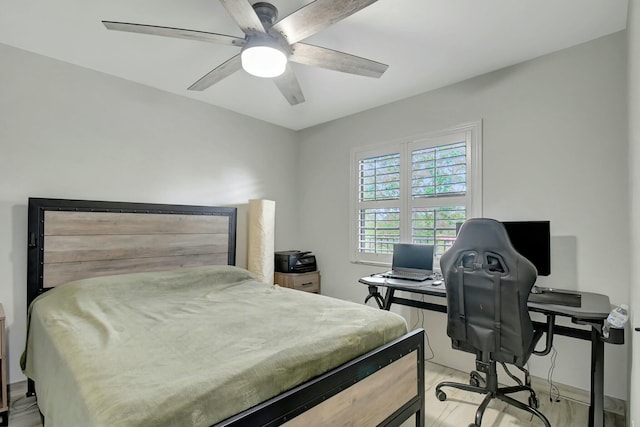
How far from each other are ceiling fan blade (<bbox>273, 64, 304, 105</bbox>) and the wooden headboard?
156cm

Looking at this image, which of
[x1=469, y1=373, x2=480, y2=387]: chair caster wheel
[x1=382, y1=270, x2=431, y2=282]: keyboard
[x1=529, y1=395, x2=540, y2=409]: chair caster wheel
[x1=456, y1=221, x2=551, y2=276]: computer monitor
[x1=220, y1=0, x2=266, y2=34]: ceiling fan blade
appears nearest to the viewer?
[x1=220, y1=0, x2=266, y2=34]: ceiling fan blade

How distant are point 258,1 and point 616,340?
8.79 feet

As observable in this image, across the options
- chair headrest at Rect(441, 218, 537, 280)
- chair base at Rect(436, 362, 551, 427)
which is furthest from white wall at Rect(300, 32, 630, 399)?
chair headrest at Rect(441, 218, 537, 280)

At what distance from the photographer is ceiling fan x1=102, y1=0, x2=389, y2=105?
1536mm

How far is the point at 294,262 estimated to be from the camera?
387cm

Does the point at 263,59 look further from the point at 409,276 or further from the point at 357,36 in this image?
the point at 409,276

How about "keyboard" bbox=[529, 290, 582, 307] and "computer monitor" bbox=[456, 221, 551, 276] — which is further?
"computer monitor" bbox=[456, 221, 551, 276]

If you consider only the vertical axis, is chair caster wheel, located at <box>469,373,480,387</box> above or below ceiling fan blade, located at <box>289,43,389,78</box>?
below

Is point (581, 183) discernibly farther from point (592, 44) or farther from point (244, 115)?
point (244, 115)

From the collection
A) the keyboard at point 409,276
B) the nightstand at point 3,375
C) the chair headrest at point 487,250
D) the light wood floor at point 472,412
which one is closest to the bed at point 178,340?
the nightstand at point 3,375

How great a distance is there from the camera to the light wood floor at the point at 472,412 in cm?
207

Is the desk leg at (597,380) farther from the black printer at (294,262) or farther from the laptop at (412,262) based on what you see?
the black printer at (294,262)

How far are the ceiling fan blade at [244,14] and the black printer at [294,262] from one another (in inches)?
102

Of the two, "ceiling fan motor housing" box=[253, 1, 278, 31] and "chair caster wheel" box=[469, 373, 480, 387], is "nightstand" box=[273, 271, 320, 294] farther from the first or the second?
"ceiling fan motor housing" box=[253, 1, 278, 31]
